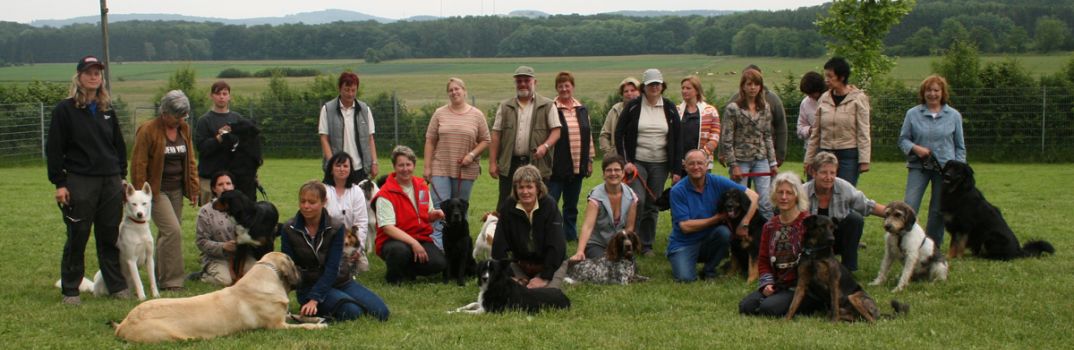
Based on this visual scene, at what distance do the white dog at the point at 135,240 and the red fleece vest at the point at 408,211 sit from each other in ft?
5.34

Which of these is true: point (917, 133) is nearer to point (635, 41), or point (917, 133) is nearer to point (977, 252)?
point (977, 252)

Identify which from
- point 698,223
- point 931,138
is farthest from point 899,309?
point 931,138

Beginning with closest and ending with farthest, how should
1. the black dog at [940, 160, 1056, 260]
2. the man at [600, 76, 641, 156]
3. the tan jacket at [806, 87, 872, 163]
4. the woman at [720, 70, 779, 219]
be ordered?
1. the black dog at [940, 160, 1056, 260]
2. the tan jacket at [806, 87, 872, 163]
3. the woman at [720, 70, 779, 219]
4. the man at [600, 76, 641, 156]

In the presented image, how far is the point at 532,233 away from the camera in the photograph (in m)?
7.05

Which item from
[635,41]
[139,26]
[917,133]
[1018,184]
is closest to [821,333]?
[917,133]

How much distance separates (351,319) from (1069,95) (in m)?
17.7

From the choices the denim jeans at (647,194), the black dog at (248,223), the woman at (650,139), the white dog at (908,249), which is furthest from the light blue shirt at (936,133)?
the black dog at (248,223)

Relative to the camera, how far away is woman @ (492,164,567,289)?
6961 mm

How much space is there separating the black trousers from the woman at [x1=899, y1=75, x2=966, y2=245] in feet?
18.8

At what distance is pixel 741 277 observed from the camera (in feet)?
24.1

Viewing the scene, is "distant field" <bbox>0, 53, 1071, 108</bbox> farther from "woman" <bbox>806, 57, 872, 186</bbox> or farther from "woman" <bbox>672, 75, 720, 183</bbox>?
"woman" <bbox>806, 57, 872, 186</bbox>

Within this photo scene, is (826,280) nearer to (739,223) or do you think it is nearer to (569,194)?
(739,223)

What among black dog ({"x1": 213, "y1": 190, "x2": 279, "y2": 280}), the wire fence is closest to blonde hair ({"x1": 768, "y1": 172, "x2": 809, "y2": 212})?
black dog ({"x1": 213, "y1": 190, "x2": 279, "y2": 280})

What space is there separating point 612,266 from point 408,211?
159 cm
